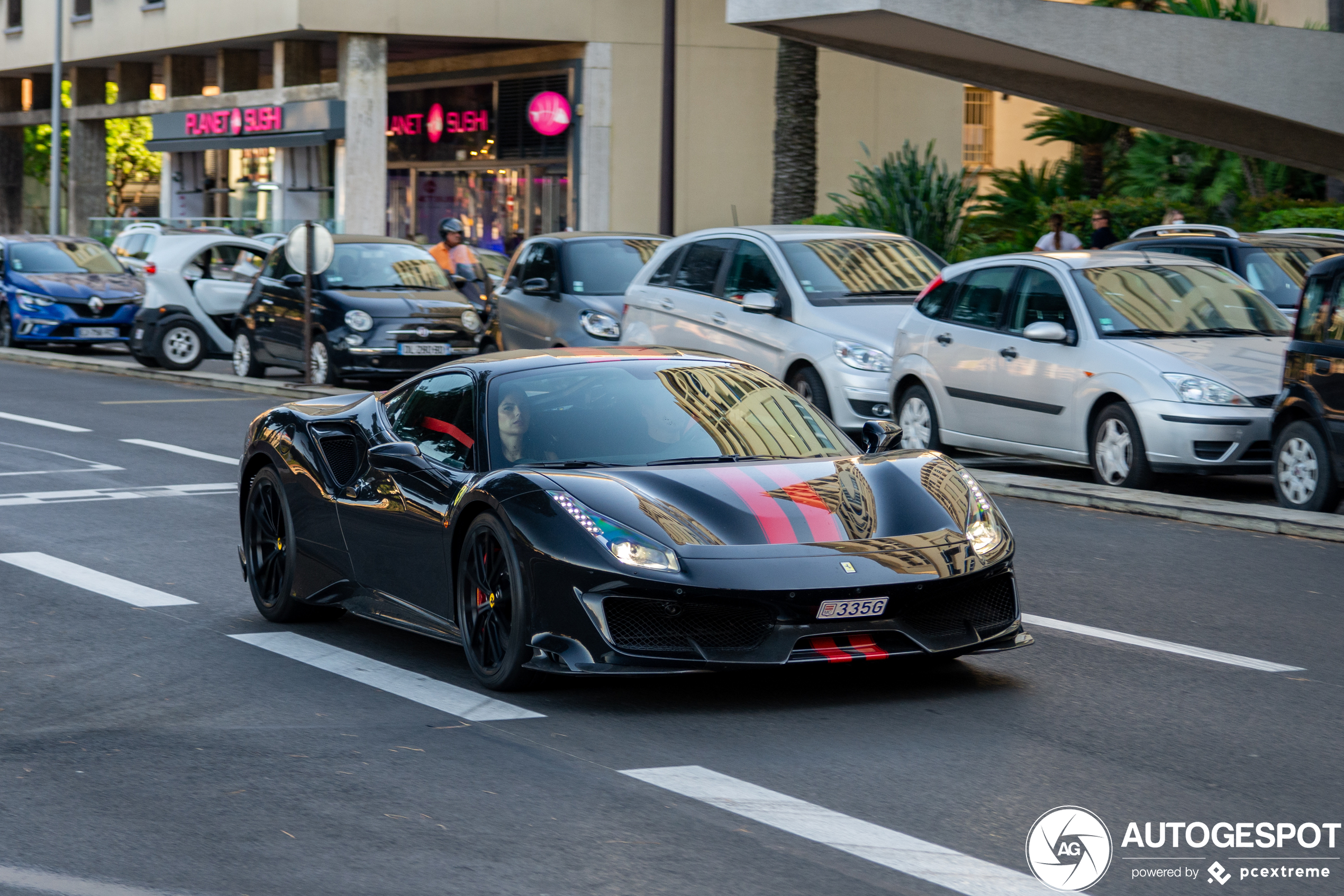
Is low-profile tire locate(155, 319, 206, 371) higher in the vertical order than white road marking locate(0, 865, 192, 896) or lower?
higher

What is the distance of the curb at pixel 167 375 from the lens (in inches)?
822

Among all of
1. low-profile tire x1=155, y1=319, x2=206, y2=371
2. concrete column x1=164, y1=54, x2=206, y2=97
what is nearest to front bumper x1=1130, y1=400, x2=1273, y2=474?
low-profile tire x1=155, y1=319, x2=206, y2=371

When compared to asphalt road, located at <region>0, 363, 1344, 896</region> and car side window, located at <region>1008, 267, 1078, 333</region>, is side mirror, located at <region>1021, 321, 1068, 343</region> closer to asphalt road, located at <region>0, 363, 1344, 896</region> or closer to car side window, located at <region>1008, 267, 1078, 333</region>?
car side window, located at <region>1008, 267, 1078, 333</region>

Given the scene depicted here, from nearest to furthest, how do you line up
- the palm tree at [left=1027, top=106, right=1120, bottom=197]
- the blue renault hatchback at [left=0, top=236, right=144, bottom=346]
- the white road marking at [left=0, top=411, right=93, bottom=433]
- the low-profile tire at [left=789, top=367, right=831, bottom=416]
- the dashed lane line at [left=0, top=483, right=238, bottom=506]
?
1. the dashed lane line at [left=0, top=483, right=238, bottom=506]
2. the low-profile tire at [left=789, top=367, right=831, bottom=416]
3. the white road marking at [left=0, top=411, right=93, bottom=433]
4. the blue renault hatchback at [left=0, top=236, right=144, bottom=346]
5. the palm tree at [left=1027, top=106, right=1120, bottom=197]

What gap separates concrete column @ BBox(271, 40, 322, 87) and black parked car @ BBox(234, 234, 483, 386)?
744 inches

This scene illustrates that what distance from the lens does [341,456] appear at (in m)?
7.79

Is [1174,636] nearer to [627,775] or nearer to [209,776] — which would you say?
[627,775]

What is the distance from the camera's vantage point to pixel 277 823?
504cm

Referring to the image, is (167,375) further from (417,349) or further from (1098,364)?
(1098,364)

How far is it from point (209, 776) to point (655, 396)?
2372mm

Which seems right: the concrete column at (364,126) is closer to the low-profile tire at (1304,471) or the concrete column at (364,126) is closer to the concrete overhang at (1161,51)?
the concrete overhang at (1161,51)

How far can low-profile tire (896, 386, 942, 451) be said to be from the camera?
14.2m

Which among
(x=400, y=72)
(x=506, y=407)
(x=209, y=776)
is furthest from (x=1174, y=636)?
Answer: (x=400, y=72)

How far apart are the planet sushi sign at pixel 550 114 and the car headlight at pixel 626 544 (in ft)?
107
